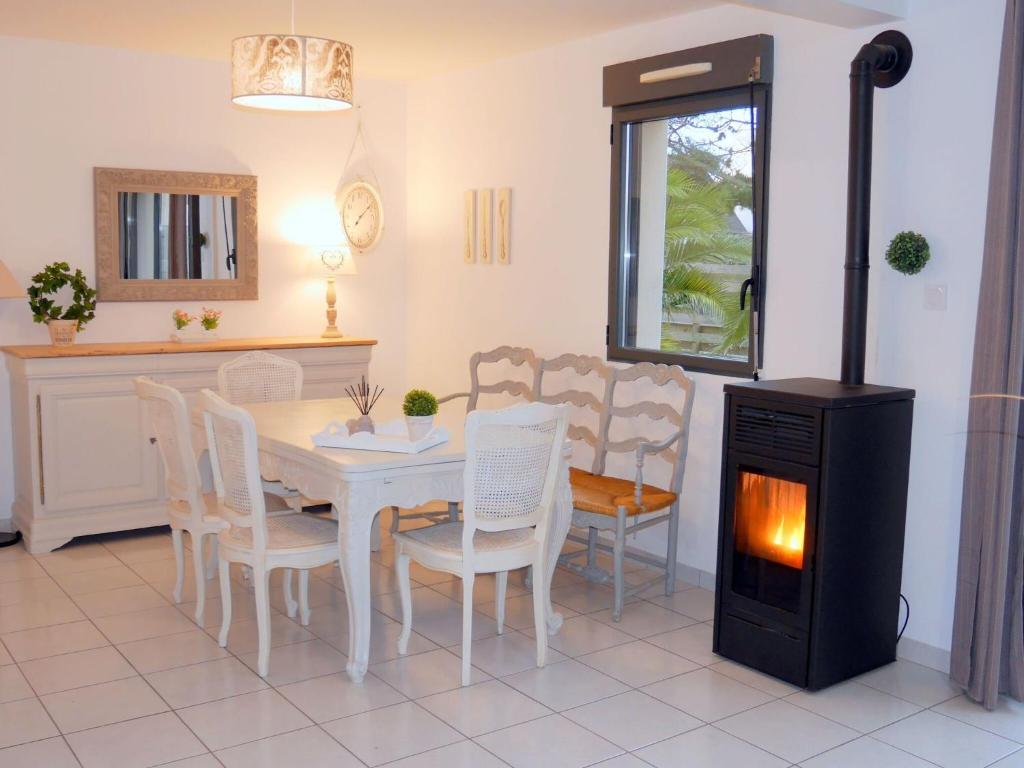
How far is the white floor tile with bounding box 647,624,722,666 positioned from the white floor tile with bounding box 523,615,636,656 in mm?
128

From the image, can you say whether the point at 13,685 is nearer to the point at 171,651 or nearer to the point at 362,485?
the point at 171,651

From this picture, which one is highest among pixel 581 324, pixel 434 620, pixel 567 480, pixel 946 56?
pixel 946 56

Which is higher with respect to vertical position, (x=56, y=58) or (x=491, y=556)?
(x=56, y=58)

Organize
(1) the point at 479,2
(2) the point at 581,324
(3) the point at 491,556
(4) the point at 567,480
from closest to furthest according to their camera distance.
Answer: (3) the point at 491,556
(4) the point at 567,480
(1) the point at 479,2
(2) the point at 581,324

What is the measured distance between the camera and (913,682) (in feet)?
11.9

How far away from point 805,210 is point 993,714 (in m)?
1.98

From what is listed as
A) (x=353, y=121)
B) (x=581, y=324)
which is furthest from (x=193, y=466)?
(x=353, y=121)

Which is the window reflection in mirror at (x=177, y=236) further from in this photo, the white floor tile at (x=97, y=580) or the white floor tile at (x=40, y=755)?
the white floor tile at (x=40, y=755)

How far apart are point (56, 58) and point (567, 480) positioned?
359 centimetres

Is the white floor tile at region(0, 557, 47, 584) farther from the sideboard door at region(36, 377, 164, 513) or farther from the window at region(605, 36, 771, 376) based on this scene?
the window at region(605, 36, 771, 376)

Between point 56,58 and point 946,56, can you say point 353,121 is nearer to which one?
point 56,58

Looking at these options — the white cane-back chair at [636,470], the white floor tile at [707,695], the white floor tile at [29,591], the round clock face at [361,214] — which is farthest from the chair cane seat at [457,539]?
the round clock face at [361,214]

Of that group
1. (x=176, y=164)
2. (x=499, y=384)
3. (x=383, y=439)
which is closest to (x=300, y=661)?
(x=383, y=439)

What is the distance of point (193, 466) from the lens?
3.94m
